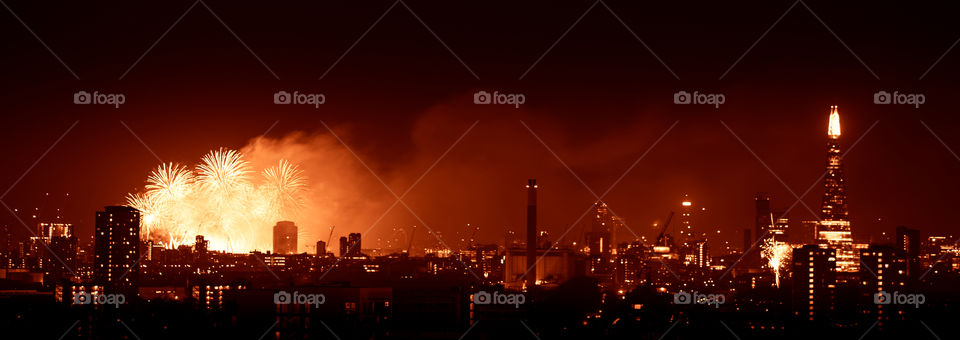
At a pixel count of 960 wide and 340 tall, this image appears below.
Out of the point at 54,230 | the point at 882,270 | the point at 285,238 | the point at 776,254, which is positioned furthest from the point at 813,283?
the point at 54,230

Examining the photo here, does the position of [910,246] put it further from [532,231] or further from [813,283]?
[532,231]

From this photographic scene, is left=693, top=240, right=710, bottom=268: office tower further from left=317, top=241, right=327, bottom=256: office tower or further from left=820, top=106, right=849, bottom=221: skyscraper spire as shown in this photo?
left=317, top=241, right=327, bottom=256: office tower

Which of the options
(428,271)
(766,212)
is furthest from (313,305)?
(766,212)

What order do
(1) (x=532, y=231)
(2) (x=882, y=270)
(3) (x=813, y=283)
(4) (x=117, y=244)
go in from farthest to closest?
1. (1) (x=532, y=231)
2. (2) (x=882, y=270)
3. (4) (x=117, y=244)
4. (3) (x=813, y=283)

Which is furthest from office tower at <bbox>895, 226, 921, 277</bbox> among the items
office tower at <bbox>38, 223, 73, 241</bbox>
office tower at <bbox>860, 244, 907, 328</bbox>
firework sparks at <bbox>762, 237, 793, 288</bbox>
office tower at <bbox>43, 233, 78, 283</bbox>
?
office tower at <bbox>38, 223, 73, 241</bbox>

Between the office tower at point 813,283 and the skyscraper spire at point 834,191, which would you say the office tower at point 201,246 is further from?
the skyscraper spire at point 834,191

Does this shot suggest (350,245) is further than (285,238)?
Yes
